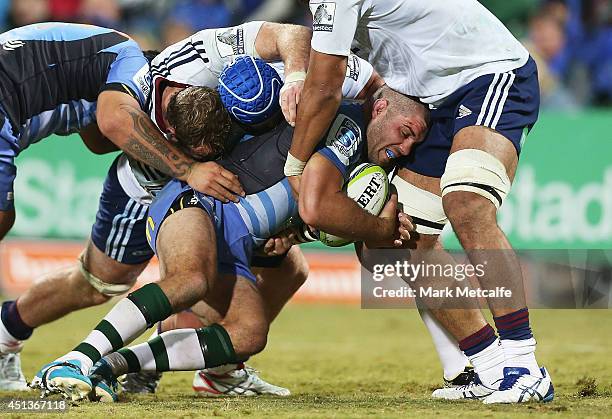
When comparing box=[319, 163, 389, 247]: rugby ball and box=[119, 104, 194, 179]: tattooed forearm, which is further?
box=[119, 104, 194, 179]: tattooed forearm

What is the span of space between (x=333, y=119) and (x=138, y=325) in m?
1.50

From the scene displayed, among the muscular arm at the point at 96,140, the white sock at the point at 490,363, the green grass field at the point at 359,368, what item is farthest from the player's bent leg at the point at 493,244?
the muscular arm at the point at 96,140

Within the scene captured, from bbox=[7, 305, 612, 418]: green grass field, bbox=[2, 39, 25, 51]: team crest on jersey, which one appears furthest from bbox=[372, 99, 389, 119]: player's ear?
bbox=[2, 39, 25, 51]: team crest on jersey

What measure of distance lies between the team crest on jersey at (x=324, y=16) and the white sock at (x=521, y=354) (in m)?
1.85

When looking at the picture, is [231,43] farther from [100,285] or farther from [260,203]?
[100,285]

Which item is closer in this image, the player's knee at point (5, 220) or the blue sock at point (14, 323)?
the player's knee at point (5, 220)

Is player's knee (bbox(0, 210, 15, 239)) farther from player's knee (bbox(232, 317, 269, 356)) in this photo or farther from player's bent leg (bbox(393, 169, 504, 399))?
player's bent leg (bbox(393, 169, 504, 399))

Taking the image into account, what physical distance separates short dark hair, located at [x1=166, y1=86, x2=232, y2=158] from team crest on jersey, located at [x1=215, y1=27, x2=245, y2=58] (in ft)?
1.30

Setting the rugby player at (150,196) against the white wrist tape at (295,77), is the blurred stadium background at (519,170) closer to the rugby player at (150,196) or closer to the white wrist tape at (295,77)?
the rugby player at (150,196)

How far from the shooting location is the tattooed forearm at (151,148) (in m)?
5.72

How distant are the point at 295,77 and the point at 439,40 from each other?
80 centimetres

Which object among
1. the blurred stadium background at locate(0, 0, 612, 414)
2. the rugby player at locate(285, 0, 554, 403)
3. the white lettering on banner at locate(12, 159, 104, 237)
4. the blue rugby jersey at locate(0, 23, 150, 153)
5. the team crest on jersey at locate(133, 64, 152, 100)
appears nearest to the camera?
the rugby player at locate(285, 0, 554, 403)

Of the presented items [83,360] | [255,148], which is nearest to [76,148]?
[255,148]

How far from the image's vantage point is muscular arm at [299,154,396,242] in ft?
17.4
